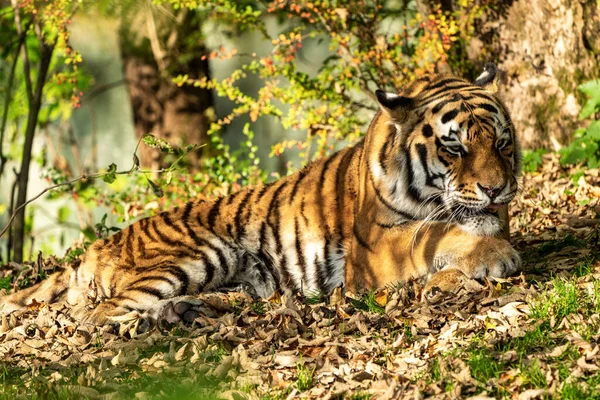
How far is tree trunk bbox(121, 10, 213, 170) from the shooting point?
9.97m

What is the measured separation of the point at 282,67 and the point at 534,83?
224 cm

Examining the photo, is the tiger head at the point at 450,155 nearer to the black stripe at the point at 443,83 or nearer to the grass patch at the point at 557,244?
the black stripe at the point at 443,83

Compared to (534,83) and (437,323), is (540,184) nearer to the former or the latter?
(534,83)

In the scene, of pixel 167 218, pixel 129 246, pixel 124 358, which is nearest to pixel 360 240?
pixel 167 218

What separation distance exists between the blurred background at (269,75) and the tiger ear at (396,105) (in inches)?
46.3

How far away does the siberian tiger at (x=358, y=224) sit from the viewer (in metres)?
4.71

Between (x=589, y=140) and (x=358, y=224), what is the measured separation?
103 inches

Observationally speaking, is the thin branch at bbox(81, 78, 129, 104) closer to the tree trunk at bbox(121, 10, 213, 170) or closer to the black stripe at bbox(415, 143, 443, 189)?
the tree trunk at bbox(121, 10, 213, 170)

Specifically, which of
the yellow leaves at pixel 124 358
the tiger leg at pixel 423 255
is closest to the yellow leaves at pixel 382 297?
the tiger leg at pixel 423 255

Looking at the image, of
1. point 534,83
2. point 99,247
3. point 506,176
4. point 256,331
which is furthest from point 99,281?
point 534,83

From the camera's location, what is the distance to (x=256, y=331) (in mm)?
4344

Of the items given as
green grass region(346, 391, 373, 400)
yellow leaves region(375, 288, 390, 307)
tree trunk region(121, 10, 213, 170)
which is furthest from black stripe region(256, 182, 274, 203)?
tree trunk region(121, 10, 213, 170)

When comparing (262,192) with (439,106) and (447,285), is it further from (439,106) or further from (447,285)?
(447,285)

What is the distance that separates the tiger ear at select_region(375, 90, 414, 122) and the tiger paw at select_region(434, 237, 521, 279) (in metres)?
0.82
